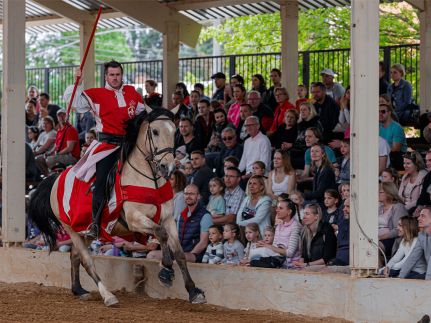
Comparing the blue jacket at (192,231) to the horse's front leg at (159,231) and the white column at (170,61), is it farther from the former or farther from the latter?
the white column at (170,61)

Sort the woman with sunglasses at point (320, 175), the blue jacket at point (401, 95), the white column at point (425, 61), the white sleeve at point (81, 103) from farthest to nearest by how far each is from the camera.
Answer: the white column at point (425, 61) < the blue jacket at point (401, 95) < the woman with sunglasses at point (320, 175) < the white sleeve at point (81, 103)

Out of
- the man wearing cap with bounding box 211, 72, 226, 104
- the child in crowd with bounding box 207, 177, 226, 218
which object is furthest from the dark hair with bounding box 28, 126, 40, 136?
the child in crowd with bounding box 207, 177, 226, 218

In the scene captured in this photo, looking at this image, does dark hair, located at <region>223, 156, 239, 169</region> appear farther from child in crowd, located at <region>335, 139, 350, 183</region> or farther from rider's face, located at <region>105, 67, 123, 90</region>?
rider's face, located at <region>105, 67, 123, 90</region>

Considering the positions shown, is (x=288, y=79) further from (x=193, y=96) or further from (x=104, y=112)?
(x=104, y=112)

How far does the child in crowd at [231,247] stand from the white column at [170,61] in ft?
24.2

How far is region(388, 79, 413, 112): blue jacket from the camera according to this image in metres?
15.7

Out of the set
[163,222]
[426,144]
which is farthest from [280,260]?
[426,144]

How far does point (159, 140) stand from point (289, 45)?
26.0 feet

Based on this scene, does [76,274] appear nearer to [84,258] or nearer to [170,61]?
[84,258]

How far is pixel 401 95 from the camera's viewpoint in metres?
15.8

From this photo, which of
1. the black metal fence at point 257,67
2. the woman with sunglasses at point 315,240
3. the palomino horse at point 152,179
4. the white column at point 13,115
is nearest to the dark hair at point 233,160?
the white column at point 13,115

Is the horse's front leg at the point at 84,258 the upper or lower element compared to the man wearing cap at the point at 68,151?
lower

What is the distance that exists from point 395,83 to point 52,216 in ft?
22.4

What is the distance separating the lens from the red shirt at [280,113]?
15492mm
